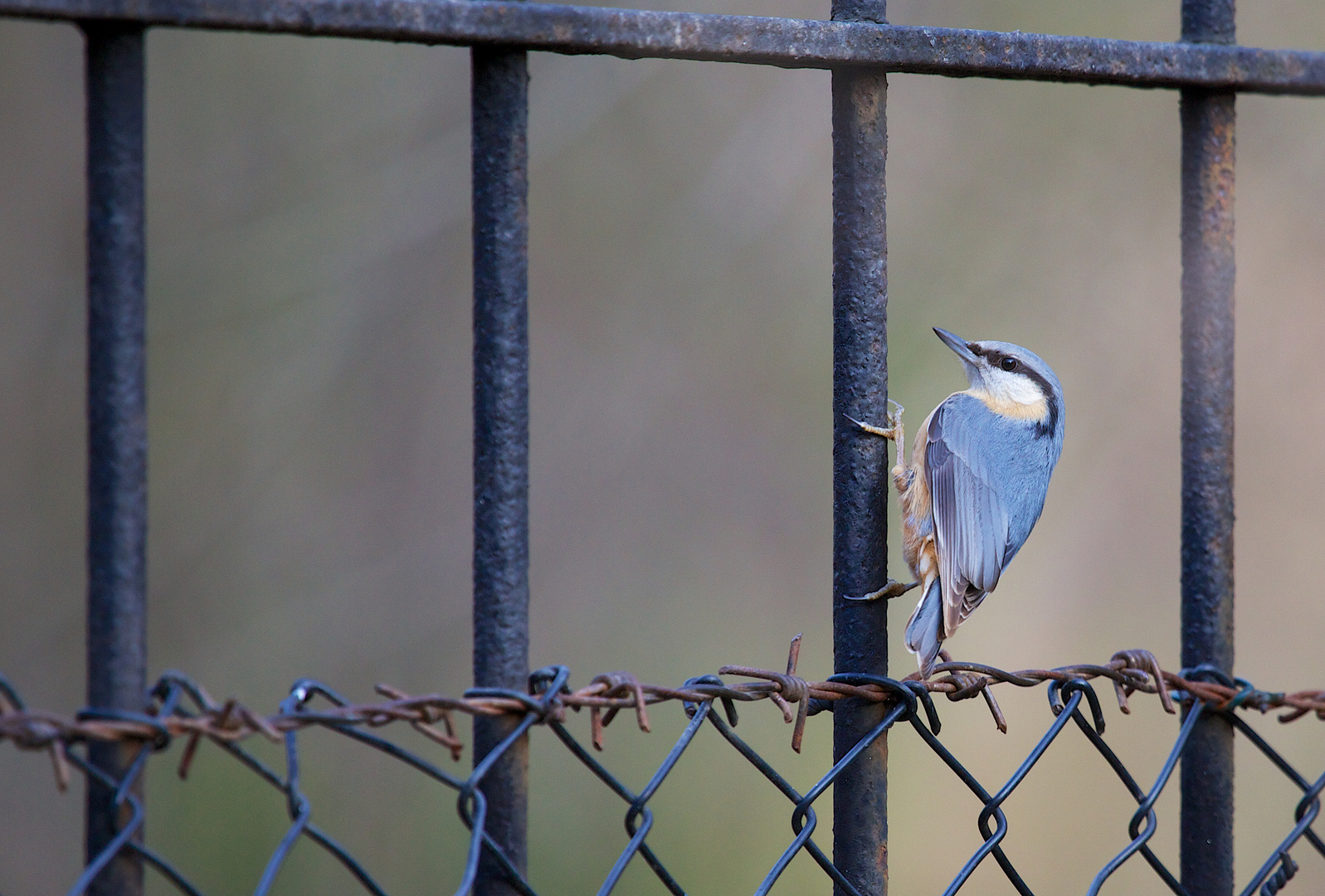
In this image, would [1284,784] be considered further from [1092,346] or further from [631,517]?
[631,517]

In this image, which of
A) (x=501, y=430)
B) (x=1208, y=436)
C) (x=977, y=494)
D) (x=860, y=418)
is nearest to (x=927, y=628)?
(x=977, y=494)

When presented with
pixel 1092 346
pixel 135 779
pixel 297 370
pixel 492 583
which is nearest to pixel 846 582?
pixel 492 583

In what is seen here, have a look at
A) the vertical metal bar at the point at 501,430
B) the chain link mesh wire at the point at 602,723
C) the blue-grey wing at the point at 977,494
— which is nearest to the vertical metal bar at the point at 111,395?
the chain link mesh wire at the point at 602,723

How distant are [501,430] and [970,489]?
3.38ft

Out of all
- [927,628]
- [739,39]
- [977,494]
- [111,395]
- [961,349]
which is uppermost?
[739,39]

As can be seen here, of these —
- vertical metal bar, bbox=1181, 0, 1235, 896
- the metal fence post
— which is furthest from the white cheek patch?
the metal fence post

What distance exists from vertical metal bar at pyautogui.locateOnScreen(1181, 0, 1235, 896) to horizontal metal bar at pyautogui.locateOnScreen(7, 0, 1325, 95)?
64 millimetres

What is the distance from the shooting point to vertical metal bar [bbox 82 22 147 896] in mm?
866

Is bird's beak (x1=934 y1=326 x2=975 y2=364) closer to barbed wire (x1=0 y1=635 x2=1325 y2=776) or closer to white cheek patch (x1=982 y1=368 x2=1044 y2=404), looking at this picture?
white cheek patch (x1=982 y1=368 x2=1044 y2=404)

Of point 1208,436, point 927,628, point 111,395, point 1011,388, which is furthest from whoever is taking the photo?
point 1011,388

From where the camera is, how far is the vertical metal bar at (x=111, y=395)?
866mm

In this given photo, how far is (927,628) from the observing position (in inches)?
64.7

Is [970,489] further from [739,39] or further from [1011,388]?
[739,39]

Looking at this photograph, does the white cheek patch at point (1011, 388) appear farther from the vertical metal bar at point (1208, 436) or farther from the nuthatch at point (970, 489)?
the vertical metal bar at point (1208, 436)
